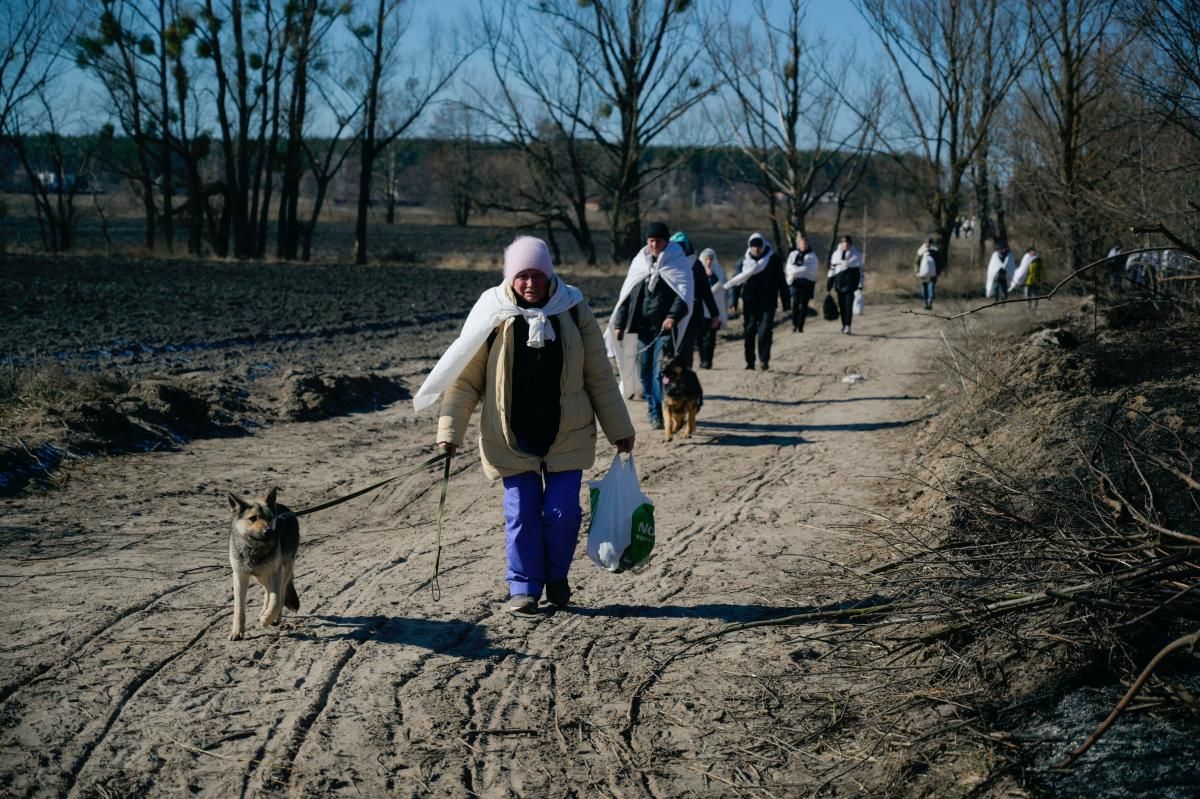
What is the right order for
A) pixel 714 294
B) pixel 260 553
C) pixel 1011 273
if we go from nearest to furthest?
pixel 260 553, pixel 714 294, pixel 1011 273

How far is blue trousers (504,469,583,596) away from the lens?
565 centimetres

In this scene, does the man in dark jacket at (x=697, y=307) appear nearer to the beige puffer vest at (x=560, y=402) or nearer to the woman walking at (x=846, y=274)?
the beige puffer vest at (x=560, y=402)

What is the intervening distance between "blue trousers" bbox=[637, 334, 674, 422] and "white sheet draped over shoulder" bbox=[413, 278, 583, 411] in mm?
4892

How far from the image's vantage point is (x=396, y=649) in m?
5.25

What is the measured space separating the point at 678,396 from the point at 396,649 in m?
5.39

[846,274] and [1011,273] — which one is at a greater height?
[1011,273]

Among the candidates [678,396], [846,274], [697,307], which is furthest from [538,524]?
[846,274]

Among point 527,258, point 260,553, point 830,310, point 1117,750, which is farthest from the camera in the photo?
point 830,310

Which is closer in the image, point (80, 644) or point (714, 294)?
point (80, 644)

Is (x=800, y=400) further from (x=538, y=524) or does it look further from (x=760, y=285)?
(x=538, y=524)

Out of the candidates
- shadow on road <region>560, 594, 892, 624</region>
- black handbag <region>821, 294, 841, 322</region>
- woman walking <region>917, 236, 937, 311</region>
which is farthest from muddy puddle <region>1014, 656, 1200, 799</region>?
woman walking <region>917, 236, 937, 311</region>

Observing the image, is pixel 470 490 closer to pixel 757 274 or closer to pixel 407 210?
pixel 757 274

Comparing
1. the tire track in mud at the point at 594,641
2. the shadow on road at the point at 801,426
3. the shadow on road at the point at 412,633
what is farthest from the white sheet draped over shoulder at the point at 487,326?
the shadow on road at the point at 801,426

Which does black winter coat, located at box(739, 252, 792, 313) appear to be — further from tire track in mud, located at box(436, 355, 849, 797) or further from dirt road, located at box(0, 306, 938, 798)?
tire track in mud, located at box(436, 355, 849, 797)
